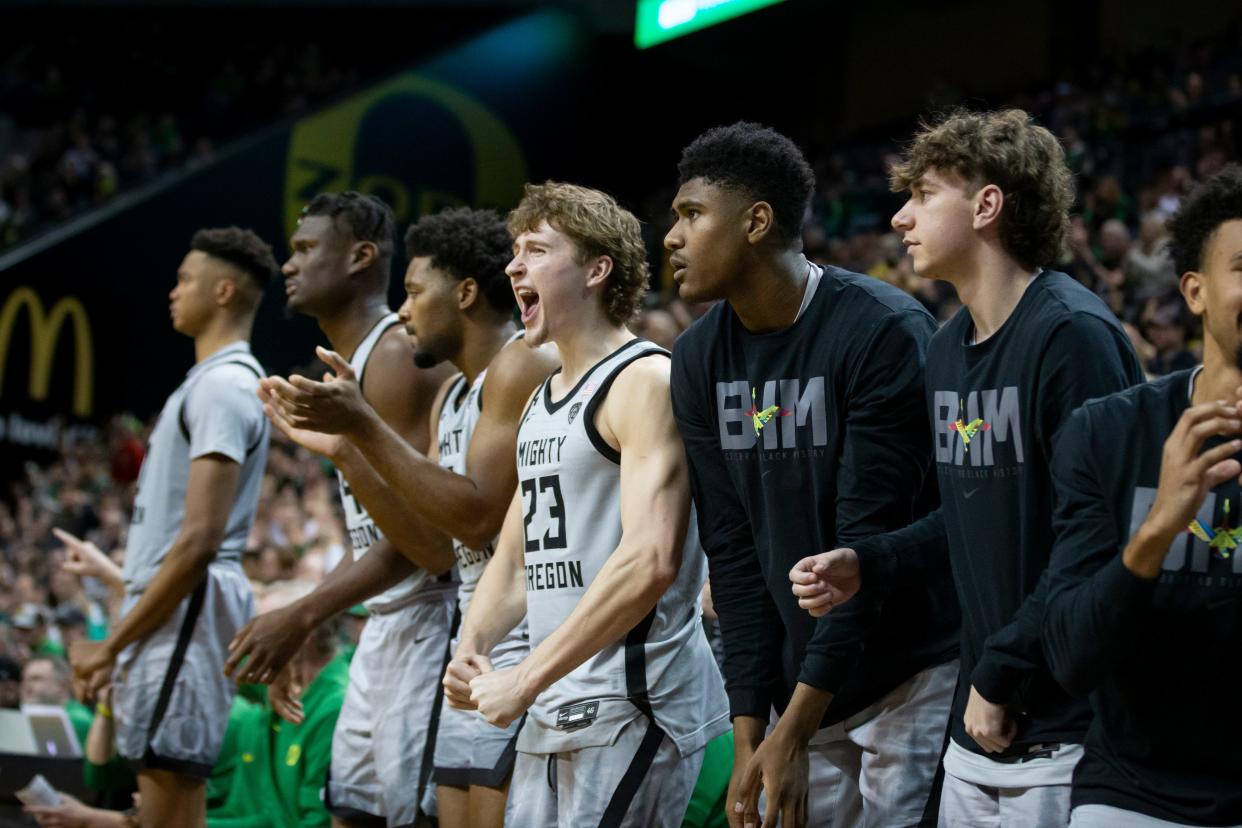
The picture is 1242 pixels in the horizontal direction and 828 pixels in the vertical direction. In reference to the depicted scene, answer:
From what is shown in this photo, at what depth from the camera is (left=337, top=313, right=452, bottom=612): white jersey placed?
4.61 meters

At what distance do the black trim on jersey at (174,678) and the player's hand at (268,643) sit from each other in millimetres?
682

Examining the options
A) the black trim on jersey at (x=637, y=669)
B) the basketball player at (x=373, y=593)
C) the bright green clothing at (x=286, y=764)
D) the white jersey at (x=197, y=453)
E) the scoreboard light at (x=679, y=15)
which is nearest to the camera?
the black trim on jersey at (x=637, y=669)

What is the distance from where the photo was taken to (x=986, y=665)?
2.60 metres

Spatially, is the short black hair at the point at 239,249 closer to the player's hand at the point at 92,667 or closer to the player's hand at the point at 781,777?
the player's hand at the point at 92,667

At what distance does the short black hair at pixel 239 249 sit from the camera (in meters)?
5.59

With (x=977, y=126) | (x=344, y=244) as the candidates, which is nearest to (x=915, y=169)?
(x=977, y=126)

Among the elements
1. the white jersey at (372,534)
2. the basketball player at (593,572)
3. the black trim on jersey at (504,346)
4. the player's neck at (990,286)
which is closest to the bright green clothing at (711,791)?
the white jersey at (372,534)

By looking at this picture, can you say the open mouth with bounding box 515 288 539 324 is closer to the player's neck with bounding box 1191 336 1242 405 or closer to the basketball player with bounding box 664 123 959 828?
the basketball player with bounding box 664 123 959 828

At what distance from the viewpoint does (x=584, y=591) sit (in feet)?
11.4

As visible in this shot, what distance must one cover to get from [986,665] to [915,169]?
101cm

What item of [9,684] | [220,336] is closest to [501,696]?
[220,336]

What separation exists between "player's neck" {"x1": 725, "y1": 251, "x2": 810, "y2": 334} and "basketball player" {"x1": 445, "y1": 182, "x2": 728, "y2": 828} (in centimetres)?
35

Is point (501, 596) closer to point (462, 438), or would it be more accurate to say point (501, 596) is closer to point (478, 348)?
point (462, 438)

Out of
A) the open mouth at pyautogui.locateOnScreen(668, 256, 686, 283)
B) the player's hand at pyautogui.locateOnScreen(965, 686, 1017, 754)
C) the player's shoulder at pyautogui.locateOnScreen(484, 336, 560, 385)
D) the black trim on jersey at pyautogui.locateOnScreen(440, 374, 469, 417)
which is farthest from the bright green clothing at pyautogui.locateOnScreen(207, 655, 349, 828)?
the player's hand at pyautogui.locateOnScreen(965, 686, 1017, 754)
